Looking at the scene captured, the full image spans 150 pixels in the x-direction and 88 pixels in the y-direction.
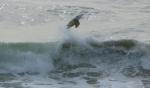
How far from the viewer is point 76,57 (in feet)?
29.8

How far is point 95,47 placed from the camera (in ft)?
30.6

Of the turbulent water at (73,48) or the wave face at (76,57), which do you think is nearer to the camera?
the turbulent water at (73,48)

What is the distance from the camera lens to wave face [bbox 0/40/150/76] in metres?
8.62

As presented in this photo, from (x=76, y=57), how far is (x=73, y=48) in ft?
0.69

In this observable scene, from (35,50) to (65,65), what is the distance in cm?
63

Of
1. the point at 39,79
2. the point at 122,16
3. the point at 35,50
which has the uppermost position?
the point at 122,16

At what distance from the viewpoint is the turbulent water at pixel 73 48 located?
8172mm

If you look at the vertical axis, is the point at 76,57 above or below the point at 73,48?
below

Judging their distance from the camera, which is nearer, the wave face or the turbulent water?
the turbulent water

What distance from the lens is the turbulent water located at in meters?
8.17

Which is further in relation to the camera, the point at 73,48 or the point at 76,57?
the point at 73,48

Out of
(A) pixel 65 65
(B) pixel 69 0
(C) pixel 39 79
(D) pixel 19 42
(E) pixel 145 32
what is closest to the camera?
(C) pixel 39 79

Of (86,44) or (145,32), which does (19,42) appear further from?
(145,32)

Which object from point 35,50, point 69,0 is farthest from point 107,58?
point 69,0
